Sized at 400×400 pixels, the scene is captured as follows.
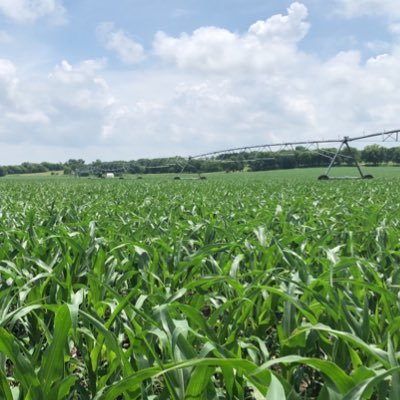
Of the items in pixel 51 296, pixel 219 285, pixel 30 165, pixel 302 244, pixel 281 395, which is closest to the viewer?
pixel 281 395

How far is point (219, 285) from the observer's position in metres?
3.05

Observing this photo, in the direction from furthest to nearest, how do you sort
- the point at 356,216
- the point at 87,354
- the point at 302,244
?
the point at 356,216 < the point at 302,244 < the point at 87,354

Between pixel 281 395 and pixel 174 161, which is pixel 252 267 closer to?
pixel 281 395

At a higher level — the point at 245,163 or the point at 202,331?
the point at 245,163

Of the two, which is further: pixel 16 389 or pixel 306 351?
pixel 306 351

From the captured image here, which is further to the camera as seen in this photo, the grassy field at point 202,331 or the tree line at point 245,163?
the tree line at point 245,163

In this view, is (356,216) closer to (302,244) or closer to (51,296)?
(302,244)

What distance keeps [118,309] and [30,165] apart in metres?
147

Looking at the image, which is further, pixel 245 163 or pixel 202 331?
pixel 245 163

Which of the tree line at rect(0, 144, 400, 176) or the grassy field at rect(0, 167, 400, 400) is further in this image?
the tree line at rect(0, 144, 400, 176)

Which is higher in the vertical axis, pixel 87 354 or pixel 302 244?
pixel 302 244

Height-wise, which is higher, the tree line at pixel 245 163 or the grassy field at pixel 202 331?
the tree line at pixel 245 163

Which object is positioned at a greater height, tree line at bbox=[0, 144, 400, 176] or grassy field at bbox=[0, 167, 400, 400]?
tree line at bbox=[0, 144, 400, 176]

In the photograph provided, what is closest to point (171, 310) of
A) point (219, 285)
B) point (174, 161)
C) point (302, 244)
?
point (219, 285)
